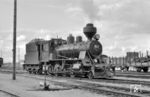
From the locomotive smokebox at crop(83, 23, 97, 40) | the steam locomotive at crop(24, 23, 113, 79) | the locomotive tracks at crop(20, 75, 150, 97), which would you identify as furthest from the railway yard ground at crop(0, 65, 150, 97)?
the locomotive smokebox at crop(83, 23, 97, 40)

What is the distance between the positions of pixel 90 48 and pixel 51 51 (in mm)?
5983

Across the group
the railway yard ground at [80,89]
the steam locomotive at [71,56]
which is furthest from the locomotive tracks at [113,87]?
the steam locomotive at [71,56]

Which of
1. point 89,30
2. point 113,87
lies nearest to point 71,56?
point 89,30

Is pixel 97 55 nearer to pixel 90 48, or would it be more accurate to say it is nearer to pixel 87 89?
pixel 90 48

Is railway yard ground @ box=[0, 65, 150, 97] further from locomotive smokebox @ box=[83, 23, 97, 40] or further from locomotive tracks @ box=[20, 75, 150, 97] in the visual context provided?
locomotive smokebox @ box=[83, 23, 97, 40]

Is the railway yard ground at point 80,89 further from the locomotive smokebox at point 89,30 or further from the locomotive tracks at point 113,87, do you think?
the locomotive smokebox at point 89,30

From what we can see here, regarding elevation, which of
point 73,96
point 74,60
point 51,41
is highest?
point 51,41

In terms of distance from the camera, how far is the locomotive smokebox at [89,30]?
2525 cm

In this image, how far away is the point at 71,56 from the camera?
2753cm

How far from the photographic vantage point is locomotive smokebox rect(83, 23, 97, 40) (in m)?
25.3

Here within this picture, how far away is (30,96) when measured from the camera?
13094 mm

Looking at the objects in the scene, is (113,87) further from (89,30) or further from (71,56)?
(71,56)

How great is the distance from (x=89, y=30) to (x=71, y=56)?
3.68 metres

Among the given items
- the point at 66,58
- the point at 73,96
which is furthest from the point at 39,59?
the point at 73,96
